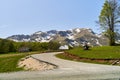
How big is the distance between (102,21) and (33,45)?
49.3 m

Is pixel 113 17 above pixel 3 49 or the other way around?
above

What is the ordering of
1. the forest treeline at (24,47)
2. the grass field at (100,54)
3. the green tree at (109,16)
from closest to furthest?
the grass field at (100,54) → the green tree at (109,16) → the forest treeline at (24,47)

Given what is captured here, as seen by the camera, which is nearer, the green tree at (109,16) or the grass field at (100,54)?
the grass field at (100,54)

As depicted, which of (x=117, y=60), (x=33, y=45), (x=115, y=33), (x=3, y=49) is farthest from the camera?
(x=33, y=45)

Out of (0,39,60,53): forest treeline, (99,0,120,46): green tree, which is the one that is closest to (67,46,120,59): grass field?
(99,0,120,46): green tree

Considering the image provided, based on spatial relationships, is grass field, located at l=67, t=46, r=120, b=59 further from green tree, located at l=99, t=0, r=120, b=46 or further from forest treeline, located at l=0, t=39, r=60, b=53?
forest treeline, located at l=0, t=39, r=60, b=53

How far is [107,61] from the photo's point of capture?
34000mm

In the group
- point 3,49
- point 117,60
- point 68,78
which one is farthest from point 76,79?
point 3,49

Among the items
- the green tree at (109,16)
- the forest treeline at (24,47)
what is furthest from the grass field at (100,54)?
the forest treeline at (24,47)

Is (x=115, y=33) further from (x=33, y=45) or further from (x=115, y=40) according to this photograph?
(x=33, y=45)

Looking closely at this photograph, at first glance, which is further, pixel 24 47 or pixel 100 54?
pixel 24 47

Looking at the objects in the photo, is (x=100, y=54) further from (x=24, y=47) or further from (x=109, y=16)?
(x=24, y=47)

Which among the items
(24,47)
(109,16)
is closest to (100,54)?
(109,16)

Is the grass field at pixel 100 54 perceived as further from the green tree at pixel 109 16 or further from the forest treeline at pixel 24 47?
the forest treeline at pixel 24 47
